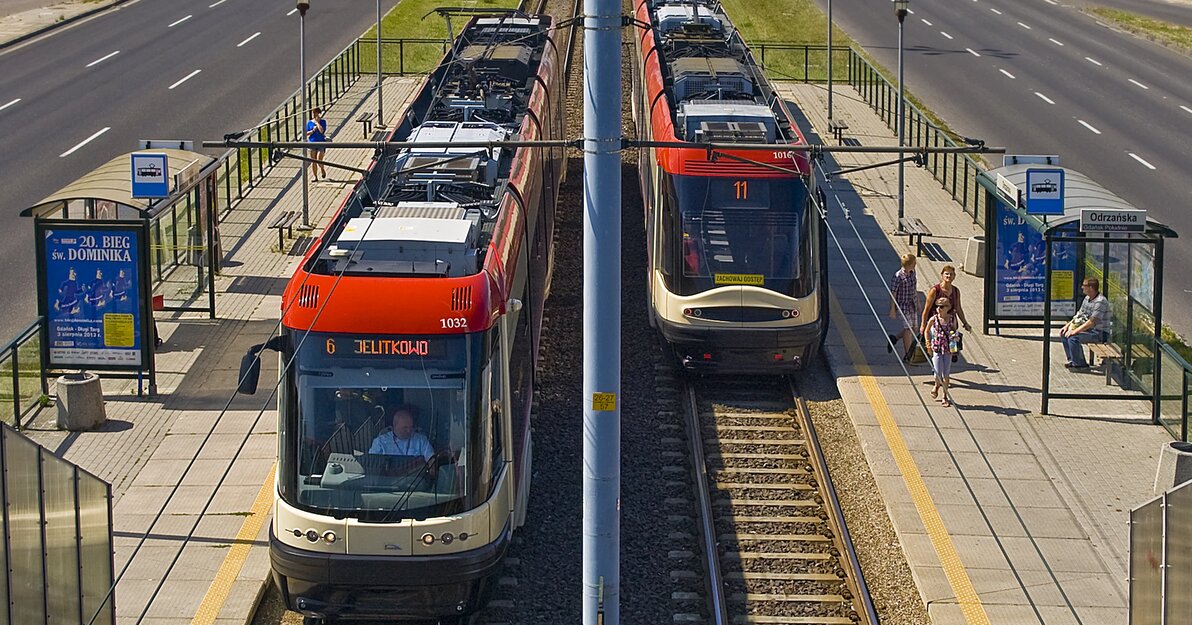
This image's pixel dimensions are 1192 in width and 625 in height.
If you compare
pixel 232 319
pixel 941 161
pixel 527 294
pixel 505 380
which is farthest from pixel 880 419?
pixel 941 161

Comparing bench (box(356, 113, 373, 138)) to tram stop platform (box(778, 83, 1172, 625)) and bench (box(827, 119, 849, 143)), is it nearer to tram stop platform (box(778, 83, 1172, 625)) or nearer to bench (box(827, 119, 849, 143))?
bench (box(827, 119, 849, 143))

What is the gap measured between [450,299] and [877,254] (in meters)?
13.0

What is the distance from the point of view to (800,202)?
689 inches

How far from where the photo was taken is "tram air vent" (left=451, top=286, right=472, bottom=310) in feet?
39.1

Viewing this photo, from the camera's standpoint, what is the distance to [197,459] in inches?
627

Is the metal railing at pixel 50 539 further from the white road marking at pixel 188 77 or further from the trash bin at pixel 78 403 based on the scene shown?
the white road marking at pixel 188 77

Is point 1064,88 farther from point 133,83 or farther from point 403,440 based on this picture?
point 403,440

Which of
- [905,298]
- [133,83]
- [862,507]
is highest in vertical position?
[133,83]

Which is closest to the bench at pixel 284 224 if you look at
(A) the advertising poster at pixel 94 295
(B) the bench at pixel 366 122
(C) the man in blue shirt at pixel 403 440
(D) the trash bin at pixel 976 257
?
(B) the bench at pixel 366 122

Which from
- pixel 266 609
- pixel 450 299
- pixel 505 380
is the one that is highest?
pixel 450 299

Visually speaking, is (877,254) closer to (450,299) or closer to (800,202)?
(800,202)

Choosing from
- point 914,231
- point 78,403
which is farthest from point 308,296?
point 914,231

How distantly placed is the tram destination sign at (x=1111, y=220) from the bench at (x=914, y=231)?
20.5 feet

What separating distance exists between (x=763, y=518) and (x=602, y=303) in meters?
4.74
